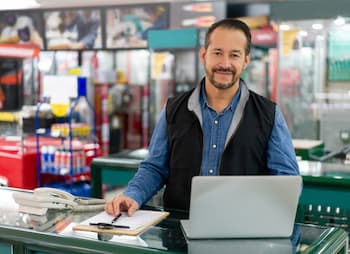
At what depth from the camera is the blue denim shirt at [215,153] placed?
2.31m

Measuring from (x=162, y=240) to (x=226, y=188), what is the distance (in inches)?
12.3

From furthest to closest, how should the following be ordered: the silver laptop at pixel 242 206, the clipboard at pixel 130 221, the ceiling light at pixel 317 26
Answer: the ceiling light at pixel 317 26 → the clipboard at pixel 130 221 → the silver laptop at pixel 242 206

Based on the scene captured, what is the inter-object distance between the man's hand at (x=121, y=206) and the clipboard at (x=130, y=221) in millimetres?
20

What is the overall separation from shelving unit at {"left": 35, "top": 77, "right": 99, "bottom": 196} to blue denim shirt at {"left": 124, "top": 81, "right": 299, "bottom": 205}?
411cm

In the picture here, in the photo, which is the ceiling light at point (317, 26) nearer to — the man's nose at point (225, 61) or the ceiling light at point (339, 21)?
the ceiling light at point (339, 21)

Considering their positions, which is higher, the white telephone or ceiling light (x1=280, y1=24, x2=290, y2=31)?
ceiling light (x1=280, y1=24, x2=290, y2=31)

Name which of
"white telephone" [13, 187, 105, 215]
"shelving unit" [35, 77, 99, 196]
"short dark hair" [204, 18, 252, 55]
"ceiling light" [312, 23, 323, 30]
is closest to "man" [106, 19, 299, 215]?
"short dark hair" [204, 18, 252, 55]

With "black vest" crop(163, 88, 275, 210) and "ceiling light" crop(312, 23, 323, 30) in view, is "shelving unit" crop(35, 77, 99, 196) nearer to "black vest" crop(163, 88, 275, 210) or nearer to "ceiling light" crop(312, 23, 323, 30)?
"ceiling light" crop(312, 23, 323, 30)

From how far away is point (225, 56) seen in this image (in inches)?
87.2

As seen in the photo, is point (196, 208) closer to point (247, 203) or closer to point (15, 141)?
point (247, 203)

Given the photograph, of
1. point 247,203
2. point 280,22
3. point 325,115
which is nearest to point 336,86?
point 325,115

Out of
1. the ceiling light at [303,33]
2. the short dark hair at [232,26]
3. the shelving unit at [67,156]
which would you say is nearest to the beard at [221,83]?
the short dark hair at [232,26]

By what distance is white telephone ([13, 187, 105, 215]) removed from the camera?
2.29 meters

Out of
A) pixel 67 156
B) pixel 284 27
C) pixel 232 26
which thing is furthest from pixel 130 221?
pixel 284 27
